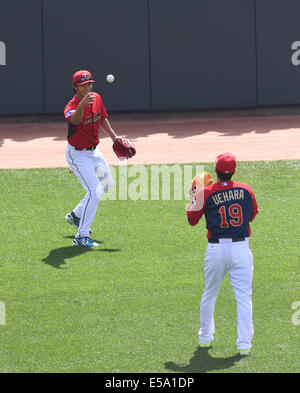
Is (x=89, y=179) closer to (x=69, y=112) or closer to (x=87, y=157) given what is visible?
(x=87, y=157)

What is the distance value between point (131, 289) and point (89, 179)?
210 cm

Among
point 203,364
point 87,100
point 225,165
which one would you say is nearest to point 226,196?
point 225,165

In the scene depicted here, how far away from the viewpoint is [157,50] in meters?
21.4

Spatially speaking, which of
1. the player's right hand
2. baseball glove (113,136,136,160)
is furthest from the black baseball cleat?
the player's right hand

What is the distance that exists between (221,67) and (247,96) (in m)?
1.01

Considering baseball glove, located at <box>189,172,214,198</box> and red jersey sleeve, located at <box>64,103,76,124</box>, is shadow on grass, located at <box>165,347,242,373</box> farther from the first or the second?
red jersey sleeve, located at <box>64,103,76,124</box>

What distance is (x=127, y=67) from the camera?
21.5 meters

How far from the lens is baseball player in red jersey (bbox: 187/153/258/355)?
291 inches

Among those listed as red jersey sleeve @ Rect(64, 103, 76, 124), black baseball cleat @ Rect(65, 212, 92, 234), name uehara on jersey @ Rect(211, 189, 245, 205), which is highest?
red jersey sleeve @ Rect(64, 103, 76, 124)

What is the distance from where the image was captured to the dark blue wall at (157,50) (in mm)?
21266

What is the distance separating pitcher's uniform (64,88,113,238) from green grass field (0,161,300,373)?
1.61ft

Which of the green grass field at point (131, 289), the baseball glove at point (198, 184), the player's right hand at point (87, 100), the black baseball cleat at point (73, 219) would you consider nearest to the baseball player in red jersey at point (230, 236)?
the baseball glove at point (198, 184)

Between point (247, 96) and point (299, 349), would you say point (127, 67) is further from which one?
point (299, 349)

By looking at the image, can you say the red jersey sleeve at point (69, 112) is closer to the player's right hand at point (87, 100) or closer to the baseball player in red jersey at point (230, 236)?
the player's right hand at point (87, 100)
